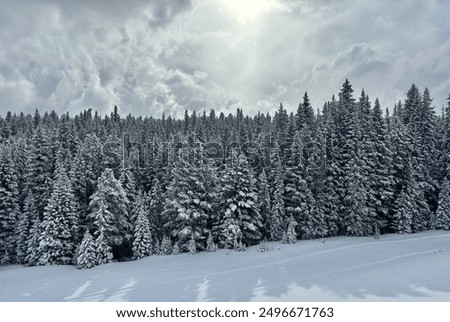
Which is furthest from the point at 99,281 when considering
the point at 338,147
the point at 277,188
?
the point at 338,147

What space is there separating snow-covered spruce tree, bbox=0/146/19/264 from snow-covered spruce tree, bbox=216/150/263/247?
27.2m

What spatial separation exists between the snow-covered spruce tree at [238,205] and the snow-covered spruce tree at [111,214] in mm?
11221

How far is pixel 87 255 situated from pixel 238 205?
15988mm

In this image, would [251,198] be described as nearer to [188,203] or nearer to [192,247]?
[188,203]

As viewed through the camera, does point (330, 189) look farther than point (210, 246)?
Yes

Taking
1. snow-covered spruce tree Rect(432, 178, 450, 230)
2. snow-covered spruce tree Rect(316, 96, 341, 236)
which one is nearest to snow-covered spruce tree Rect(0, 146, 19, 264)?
snow-covered spruce tree Rect(316, 96, 341, 236)

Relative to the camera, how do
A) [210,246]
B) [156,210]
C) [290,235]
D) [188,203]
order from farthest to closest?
[156,210] → [188,203] → [290,235] → [210,246]

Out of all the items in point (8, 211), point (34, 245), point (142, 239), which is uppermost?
point (8, 211)

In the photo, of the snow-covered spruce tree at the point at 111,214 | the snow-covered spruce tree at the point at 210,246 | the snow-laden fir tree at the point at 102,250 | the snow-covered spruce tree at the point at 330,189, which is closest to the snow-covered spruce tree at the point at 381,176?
the snow-covered spruce tree at the point at 330,189

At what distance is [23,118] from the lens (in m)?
148

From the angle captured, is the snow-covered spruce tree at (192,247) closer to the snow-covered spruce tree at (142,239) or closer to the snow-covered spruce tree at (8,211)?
the snow-covered spruce tree at (142,239)

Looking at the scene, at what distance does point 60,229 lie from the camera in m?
34.2

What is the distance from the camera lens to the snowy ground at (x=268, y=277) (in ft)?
47.8

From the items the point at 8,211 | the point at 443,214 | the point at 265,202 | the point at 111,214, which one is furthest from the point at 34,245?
the point at 443,214
